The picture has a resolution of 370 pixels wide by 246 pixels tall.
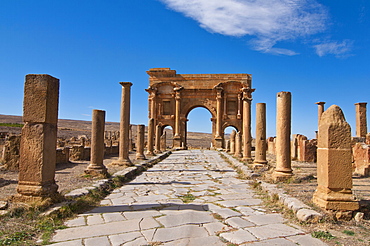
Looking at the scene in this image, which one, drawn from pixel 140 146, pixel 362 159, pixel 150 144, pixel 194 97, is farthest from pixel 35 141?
A: pixel 194 97

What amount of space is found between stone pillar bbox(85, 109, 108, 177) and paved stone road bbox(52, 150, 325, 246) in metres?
2.00

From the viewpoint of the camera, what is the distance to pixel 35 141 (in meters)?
4.96

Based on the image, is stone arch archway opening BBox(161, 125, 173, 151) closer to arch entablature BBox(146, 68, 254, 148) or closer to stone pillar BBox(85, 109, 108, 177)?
arch entablature BBox(146, 68, 254, 148)

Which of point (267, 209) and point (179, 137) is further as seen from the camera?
point (179, 137)

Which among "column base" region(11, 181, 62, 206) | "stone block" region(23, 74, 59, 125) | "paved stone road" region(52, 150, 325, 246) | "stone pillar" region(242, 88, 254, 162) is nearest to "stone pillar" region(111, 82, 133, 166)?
Result: "paved stone road" region(52, 150, 325, 246)

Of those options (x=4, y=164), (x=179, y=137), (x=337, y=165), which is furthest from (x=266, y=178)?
(x=179, y=137)

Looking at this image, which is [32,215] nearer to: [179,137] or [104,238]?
[104,238]

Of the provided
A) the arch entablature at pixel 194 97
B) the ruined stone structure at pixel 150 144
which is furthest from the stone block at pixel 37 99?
the arch entablature at pixel 194 97

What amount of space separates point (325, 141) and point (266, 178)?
3.74 m

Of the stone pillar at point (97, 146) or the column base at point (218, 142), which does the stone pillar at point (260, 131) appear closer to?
the stone pillar at point (97, 146)

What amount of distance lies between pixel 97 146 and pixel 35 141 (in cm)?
388

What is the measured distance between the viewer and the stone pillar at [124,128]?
11.4m

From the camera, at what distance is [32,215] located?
4414 millimetres

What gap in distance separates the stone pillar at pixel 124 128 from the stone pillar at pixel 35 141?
6274 millimetres
